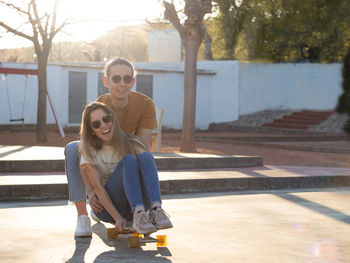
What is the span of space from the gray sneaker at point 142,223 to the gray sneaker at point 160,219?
5 centimetres

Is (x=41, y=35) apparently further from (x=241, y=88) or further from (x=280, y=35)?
(x=280, y=35)

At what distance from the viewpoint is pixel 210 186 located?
29.5 feet

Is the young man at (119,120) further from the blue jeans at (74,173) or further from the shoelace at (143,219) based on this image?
the shoelace at (143,219)

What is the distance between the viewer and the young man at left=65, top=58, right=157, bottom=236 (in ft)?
16.5

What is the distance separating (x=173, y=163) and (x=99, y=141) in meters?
5.77

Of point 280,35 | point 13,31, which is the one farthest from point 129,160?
point 280,35

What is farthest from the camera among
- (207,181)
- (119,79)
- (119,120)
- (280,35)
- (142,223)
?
(280,35)

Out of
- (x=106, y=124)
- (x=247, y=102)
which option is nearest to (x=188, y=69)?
(x=106, y=124)

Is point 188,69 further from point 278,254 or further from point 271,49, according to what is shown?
point 271,49

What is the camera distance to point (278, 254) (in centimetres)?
464

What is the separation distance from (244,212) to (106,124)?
2.37m

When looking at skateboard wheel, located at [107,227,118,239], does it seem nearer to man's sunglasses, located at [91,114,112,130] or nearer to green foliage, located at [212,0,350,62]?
man's sunglasses, located at [91,114,112,130]

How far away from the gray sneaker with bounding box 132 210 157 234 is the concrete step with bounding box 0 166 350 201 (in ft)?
11.5

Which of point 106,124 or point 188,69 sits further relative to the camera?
point 188,69
